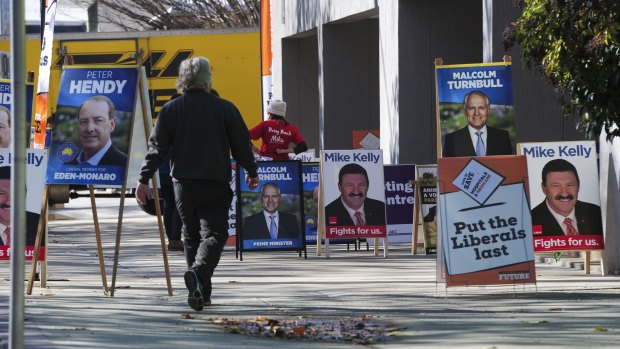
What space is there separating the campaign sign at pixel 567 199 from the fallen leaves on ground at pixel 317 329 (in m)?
3.96

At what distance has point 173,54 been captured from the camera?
94.6 ft

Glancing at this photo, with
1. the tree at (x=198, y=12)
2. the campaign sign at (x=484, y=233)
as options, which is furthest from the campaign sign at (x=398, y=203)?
the tree at (x=198, y=12)

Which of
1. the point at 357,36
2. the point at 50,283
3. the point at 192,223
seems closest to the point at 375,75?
the point at 357,36

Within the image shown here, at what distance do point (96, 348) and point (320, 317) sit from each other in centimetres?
206

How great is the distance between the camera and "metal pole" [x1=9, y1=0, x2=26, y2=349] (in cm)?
678

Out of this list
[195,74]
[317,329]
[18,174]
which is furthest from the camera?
[195,74]

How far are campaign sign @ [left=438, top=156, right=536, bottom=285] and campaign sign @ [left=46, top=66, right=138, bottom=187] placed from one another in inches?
107

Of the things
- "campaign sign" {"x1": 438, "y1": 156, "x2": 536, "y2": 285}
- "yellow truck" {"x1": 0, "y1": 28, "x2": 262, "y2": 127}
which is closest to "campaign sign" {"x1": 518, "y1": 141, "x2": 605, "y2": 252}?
"campaign sign" {"x1": 438, "y1": 156, "x2": 536, "y2": 285}

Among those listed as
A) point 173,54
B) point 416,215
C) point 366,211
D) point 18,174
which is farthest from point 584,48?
point 173,54

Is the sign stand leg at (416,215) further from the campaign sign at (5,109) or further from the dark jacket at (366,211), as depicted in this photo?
the campaign sign at (5,109)

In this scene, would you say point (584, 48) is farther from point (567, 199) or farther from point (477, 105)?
point (477, 105)

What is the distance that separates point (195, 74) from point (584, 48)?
306 cm

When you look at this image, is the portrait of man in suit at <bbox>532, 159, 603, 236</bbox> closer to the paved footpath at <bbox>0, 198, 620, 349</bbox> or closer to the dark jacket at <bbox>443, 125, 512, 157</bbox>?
the paved footpath at <bbox>0, 198, 620, 349</bbox>

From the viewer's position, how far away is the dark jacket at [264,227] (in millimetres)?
15727
